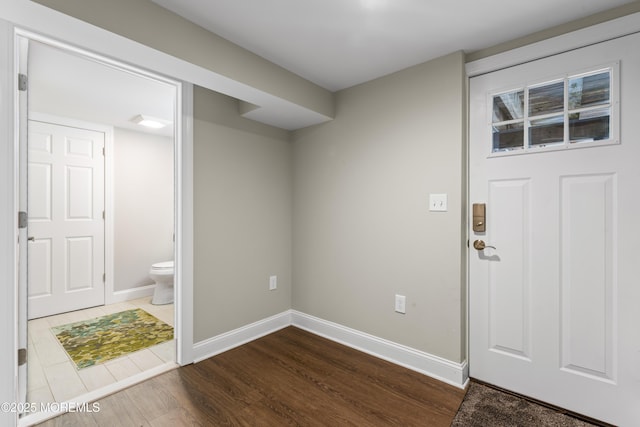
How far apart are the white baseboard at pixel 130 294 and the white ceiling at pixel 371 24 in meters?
3.60

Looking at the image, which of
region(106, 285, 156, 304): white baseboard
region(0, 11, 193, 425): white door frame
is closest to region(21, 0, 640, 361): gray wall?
region(0, 11, 193, 425): white door frame

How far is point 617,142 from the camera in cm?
160

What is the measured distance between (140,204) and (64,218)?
0.83 m

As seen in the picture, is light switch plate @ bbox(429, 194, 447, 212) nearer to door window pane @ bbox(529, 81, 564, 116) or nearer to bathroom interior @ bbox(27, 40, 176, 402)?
door window pane @ bbox(529, 81, 564, 116)

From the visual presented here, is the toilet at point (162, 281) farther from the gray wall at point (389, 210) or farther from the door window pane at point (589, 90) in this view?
the door window pane at point (589, 90)

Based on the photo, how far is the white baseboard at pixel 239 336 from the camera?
2321mm

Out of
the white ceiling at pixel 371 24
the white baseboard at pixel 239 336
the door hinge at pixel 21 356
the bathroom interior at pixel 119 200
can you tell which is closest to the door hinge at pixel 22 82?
the bathroom interior at pixel 119 200

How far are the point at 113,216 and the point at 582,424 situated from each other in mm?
4828

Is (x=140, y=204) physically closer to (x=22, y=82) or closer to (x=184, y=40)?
(x=22, y=82)

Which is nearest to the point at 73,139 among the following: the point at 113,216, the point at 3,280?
the point at 113,216

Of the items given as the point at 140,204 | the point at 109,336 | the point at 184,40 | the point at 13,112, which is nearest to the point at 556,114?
the point at 184,40

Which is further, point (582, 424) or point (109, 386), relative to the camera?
point (109, 386)

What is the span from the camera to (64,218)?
3.47m

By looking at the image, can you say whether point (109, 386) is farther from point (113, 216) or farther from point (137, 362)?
point (113, 216)
